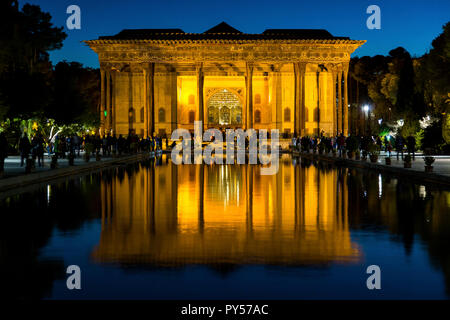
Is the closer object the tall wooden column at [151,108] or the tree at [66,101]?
the tree at [66,101]

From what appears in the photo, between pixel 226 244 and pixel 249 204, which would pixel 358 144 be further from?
pixel 226 244

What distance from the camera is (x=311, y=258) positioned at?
830cm

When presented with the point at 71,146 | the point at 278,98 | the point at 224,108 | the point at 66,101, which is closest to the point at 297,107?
the point at 278,98

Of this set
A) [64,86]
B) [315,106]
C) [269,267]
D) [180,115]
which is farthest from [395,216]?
[180,115]

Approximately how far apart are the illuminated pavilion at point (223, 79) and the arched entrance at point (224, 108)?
0.13 metres

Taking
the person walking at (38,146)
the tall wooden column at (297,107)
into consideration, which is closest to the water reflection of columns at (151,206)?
the person walking at (38,146)

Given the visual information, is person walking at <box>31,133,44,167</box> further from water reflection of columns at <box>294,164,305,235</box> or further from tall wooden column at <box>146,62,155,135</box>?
tall wooden column at <box>146,62,155,135</box>

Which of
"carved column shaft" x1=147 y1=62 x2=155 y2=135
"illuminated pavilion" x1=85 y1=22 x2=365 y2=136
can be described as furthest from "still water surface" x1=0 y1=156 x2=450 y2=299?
"illuminated pavilion" x1=85 y1=22 x2=365 y2=136

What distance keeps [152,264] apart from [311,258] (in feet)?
6.55

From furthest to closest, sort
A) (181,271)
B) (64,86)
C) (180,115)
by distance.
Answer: (180,115) → (64,86) → (181,271)

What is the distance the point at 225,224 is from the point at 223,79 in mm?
74994

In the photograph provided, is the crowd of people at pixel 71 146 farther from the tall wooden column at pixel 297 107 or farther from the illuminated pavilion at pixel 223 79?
the tall wooden column at pixel 297 107

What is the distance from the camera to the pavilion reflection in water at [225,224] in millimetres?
8547
